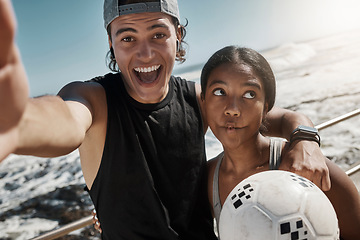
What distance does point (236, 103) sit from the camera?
1437 mm

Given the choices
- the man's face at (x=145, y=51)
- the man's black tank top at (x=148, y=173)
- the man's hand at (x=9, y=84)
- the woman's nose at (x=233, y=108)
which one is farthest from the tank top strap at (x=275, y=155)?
the man's hand at (x=9, y=84)

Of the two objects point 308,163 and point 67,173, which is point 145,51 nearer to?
point 308,163

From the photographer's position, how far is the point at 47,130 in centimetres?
82

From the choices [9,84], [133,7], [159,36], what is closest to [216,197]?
[159,36]

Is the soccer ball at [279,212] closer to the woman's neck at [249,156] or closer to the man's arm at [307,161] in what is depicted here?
the man's arm at [307,161]

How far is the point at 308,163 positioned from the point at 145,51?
965 millimetres

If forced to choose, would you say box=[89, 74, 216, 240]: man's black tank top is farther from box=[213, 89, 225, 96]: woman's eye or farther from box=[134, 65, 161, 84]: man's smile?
box=[213, 89, 225, 96]: woman's eye

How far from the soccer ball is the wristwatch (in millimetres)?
386

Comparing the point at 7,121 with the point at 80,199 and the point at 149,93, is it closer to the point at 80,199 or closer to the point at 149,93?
the point at 149,93

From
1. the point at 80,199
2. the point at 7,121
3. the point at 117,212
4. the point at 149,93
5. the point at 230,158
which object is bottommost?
the point at 80,199

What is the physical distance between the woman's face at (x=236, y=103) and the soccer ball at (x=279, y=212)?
13.9 inches

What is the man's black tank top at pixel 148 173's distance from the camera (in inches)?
61.5

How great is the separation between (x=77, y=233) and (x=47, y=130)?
7299 millimetres

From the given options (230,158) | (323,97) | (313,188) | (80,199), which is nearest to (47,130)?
(313,188)
